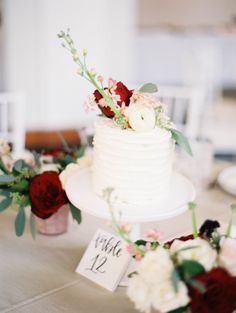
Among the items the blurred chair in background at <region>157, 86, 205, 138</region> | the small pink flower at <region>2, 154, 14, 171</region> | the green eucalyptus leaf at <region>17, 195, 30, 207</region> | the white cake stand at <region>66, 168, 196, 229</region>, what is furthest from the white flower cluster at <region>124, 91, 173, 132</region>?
the blurred chair in background at <region>157, 86, 205, 138</region>

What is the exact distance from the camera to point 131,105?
94cm

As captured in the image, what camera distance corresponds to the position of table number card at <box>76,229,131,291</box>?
978 mm

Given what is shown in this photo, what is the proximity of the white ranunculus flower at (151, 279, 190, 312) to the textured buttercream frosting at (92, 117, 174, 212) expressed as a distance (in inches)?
11.9

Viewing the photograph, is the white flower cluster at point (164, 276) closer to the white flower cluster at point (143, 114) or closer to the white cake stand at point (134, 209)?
the white cake stand at point (134, 209)

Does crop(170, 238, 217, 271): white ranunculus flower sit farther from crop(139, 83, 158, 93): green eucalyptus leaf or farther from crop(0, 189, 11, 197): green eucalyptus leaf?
crop(0, 189, 11, 197): green eucalyptus leaf

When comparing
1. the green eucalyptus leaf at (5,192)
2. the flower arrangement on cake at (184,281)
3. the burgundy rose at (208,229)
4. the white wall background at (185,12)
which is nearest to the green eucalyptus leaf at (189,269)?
the flower arrangement on cake at (184,281)

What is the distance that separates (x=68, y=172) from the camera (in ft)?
3.84

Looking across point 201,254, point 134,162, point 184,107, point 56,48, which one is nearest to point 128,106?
point 134,162

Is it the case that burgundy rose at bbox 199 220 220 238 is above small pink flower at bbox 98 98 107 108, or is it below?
below

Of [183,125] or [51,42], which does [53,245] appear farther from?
[51,42]

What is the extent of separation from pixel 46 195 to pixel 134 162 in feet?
0.98

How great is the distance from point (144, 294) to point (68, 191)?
0.42 meters

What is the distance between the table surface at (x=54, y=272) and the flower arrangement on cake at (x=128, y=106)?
0.91 ft

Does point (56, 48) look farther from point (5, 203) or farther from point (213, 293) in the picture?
point (213, 293)
